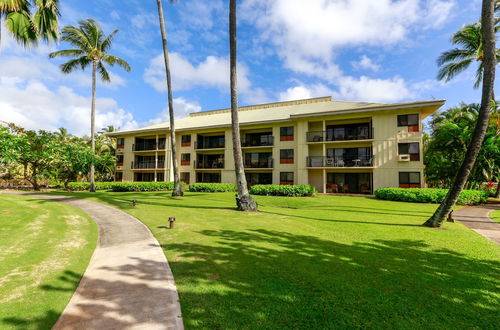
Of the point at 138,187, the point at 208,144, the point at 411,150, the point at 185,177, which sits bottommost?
the point at 138,187

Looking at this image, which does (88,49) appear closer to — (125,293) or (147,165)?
(147,165)

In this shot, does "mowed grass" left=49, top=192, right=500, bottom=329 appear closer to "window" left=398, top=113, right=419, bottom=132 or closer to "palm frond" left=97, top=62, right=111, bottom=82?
"window" left=398, top=113, right=419, bottom=132

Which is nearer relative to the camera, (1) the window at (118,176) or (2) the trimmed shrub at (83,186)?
(2) the trimmed shrub at (83,186)

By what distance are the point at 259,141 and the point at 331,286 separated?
2609 centimetres

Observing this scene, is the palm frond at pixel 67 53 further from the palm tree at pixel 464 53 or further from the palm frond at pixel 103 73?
the palm tree at pixel 464 53

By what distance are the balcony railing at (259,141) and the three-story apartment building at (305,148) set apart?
13 centimetres

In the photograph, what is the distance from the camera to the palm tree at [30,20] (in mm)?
11734

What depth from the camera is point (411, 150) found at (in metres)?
21.7

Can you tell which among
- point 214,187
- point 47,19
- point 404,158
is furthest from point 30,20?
point 404,158

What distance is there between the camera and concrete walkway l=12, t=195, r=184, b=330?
10.9ft

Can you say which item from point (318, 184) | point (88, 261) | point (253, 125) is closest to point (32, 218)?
point (88, 261)

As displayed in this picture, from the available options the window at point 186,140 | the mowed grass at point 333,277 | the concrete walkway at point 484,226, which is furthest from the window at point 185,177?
the concrete walkway at point 484,226

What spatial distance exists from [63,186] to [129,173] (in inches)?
361

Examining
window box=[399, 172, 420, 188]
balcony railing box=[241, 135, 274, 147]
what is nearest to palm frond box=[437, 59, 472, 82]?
window box=[399, 172, 420, 188]
